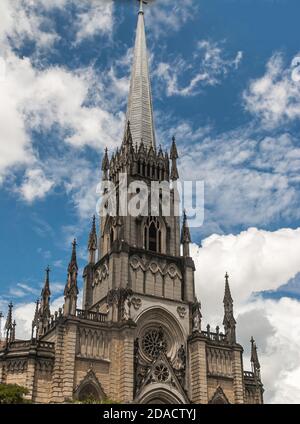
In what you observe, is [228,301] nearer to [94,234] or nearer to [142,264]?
[142,264]

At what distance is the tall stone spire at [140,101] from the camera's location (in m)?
63.2

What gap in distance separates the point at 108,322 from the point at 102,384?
5.19 metres

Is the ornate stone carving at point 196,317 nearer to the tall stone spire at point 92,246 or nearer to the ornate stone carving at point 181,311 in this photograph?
the ornate stone carving at point 181,311

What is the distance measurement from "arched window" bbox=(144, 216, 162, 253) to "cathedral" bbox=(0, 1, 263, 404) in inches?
3.9

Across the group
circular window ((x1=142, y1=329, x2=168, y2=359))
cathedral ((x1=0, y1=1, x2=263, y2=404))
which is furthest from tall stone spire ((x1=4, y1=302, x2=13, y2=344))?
circular window ((x1=142, y1=329, x2=168, y2=359))

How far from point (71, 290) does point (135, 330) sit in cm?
641

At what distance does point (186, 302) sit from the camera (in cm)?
5375

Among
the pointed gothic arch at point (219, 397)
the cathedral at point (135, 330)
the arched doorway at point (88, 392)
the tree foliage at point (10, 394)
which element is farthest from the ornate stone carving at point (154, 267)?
the tree foliage at point (10, 394)

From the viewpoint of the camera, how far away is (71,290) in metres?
49.0

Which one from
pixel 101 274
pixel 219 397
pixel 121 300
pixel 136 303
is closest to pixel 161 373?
pixel 219 397

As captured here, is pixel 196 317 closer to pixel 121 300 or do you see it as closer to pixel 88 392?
pixel 121 300

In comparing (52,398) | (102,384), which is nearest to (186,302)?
(102,384)

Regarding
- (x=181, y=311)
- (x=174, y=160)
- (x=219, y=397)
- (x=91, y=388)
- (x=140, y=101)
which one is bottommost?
(x=91, y=388)

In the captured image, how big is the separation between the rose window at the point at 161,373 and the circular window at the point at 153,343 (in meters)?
1.30
